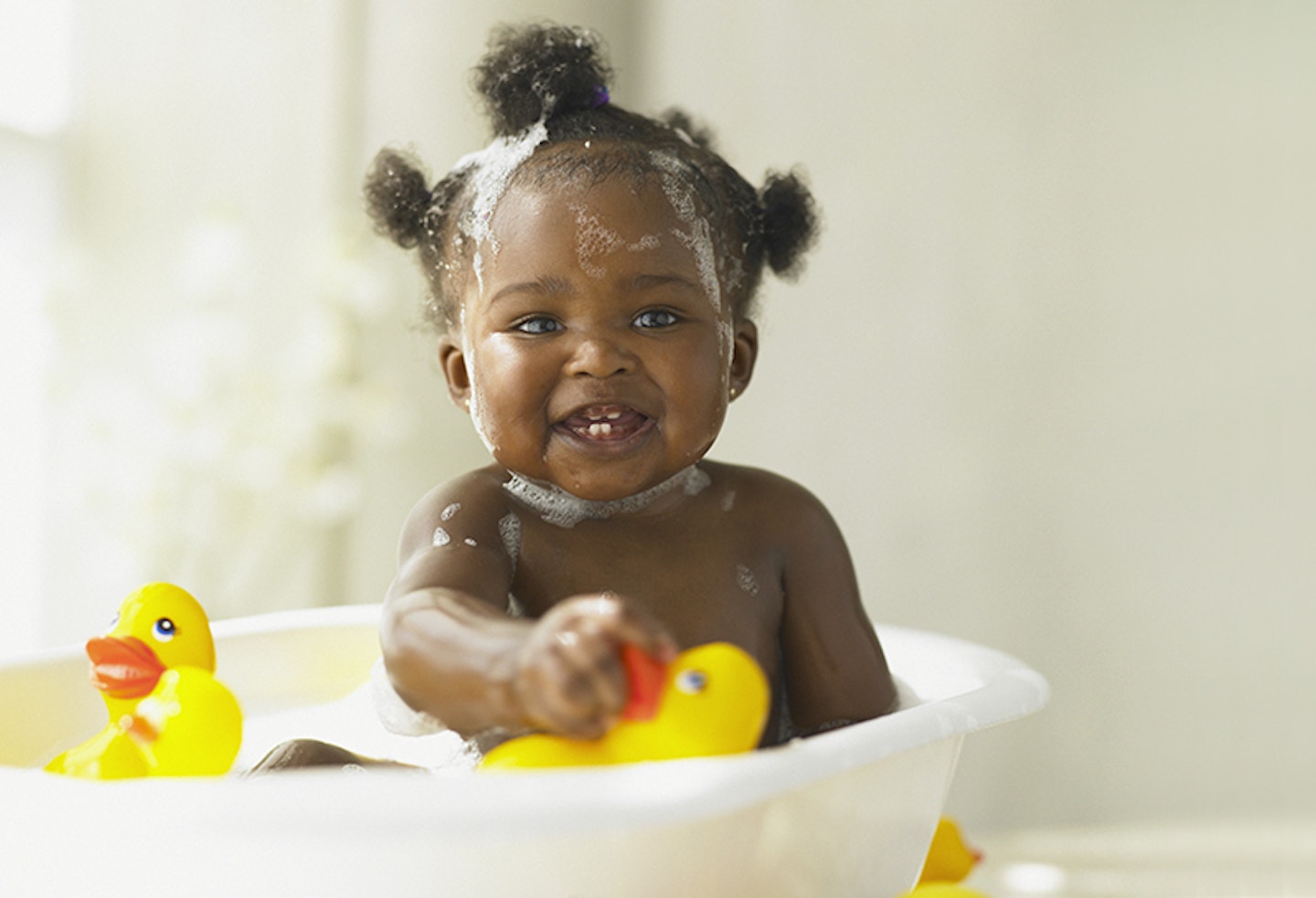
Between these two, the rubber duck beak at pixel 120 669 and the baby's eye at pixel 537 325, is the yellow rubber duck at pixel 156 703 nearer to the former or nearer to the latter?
the rubber duck beak at pixel 120 669

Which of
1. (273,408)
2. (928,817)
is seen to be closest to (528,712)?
(928,817)

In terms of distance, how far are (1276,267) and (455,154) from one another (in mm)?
984

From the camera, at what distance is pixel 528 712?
50 cm

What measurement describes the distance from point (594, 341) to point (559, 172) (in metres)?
0.11

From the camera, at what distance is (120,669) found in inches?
26.8

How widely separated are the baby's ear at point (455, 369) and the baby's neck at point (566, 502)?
0.08 m

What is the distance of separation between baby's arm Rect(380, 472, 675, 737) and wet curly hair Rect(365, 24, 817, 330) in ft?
0.62

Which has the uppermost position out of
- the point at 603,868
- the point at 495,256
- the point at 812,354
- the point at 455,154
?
the point at 455,154

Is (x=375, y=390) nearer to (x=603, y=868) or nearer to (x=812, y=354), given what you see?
(x=812, y=354)

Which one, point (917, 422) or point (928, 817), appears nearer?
point (928, 817)

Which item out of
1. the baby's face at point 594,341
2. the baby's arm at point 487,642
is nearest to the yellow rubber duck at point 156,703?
the baby's arm at point 487,642

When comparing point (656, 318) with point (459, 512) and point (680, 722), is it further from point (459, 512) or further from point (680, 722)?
point (680, 722)

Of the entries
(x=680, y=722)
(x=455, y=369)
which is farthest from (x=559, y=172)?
(x=680, y=722)

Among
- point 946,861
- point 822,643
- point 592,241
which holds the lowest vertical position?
point 946,861
